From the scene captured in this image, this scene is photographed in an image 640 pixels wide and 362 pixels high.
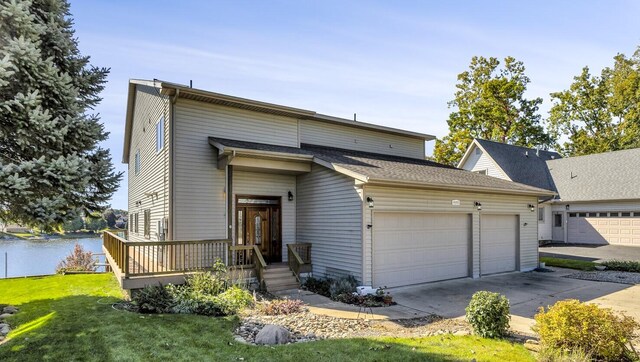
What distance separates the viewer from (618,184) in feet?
69.4

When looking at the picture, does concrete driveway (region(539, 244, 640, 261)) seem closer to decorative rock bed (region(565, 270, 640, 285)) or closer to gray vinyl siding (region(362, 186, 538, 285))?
decorative rock bed (region(565, 270, 640, 285))

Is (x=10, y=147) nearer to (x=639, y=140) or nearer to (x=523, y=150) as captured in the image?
(x=523, y=150)

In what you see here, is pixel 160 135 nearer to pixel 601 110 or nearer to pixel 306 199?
pixel 306 199

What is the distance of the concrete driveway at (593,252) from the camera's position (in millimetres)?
17430

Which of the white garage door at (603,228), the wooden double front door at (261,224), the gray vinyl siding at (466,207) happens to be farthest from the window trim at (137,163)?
the white garage door at (603,228)

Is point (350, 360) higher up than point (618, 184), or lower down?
lower down

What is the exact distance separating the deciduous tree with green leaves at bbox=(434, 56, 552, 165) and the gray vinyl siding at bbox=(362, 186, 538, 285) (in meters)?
18.3

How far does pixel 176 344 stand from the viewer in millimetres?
6105

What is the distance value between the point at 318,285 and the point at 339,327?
3654mm

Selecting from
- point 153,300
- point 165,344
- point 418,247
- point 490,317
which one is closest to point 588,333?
point 490,317

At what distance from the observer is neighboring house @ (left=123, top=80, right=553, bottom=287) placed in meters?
10.6

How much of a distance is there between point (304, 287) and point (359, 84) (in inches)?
358

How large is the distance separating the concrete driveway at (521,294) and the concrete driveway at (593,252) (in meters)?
6.16

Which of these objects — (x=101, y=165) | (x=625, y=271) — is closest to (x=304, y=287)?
A: (x=101, y=165)
